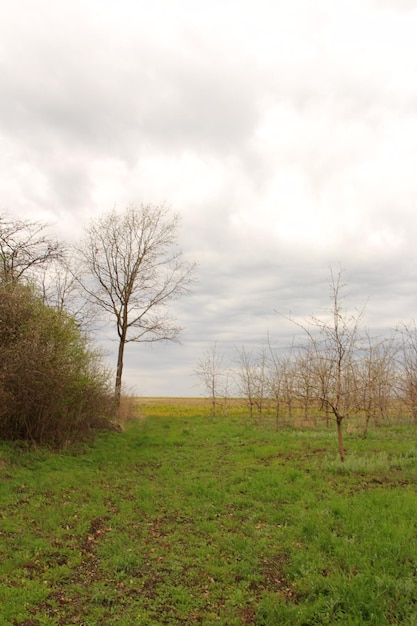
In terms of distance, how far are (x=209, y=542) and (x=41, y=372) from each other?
6.68m

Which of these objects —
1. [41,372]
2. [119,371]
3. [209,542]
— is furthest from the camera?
[119,371]

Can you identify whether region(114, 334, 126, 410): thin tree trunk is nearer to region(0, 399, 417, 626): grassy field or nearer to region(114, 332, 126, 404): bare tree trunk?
region(114, 332, 126, 404): bare tree trunk

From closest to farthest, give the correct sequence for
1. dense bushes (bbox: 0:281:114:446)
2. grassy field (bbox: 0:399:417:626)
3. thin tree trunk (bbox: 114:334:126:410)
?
grassy field (bbox: 0:399:417:626), dense bushes (bbox: 0:281:114:446), thin tree trunk (bbox: 114:334:126:410)

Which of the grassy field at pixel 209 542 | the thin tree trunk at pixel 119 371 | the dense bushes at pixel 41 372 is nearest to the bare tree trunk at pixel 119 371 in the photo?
the thin tree trunk at pixel 119 371

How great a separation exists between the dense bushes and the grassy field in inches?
48.9

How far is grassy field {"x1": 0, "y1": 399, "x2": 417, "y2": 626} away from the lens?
15.6 ft

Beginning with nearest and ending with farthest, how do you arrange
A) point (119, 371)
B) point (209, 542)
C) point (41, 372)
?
1. point (209, 542)
2. point (41, 372)
3. point (119, 371)

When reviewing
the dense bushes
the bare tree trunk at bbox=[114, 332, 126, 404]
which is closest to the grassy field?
the dense bushes

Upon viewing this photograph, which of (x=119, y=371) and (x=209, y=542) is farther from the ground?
(x=119, y=371)

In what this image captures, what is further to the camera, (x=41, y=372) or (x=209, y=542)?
(x=41, y=372)

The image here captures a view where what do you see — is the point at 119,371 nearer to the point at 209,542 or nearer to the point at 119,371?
the point at 119,371

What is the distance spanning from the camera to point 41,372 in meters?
11.2

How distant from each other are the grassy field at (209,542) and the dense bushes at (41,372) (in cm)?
124

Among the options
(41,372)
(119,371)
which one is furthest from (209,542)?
(119,371)
